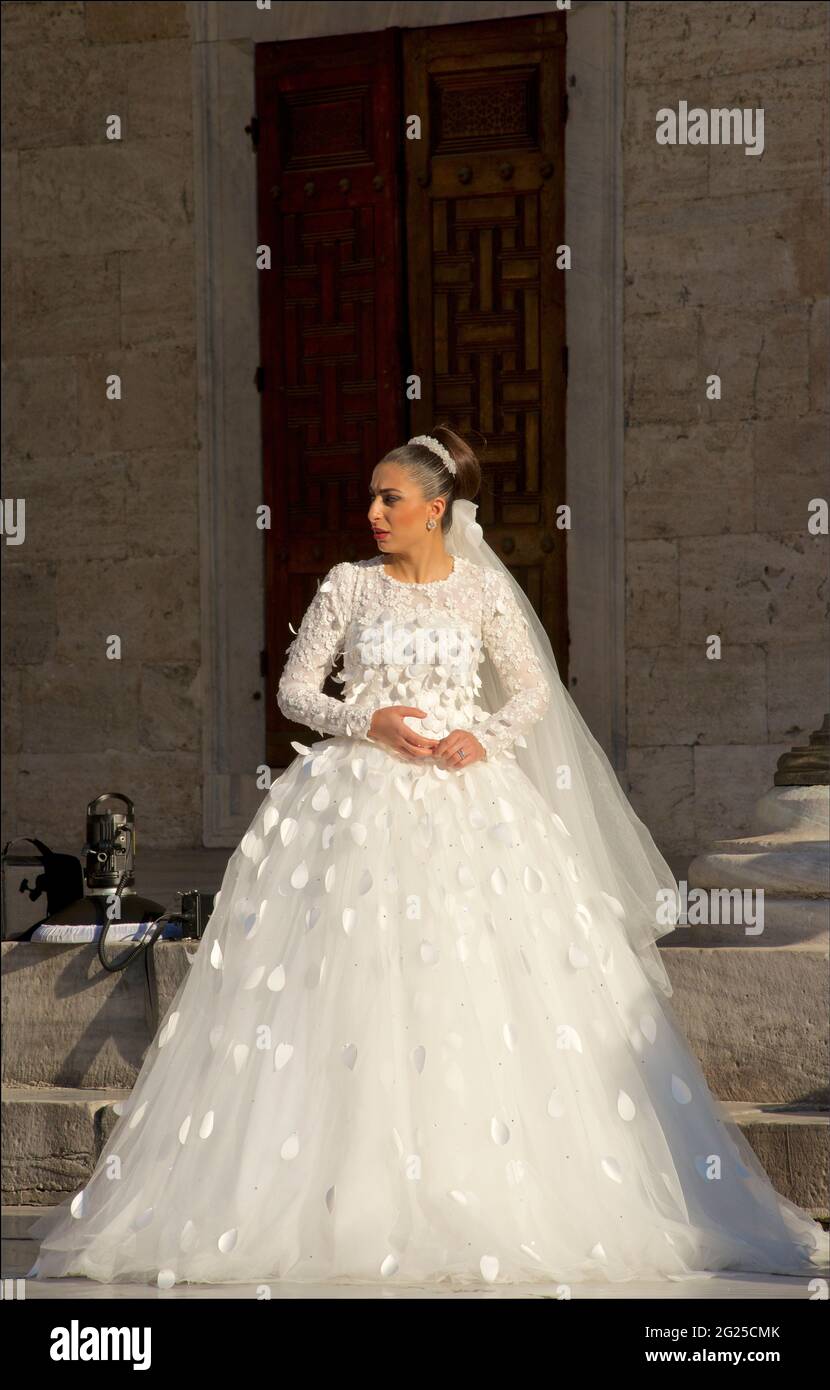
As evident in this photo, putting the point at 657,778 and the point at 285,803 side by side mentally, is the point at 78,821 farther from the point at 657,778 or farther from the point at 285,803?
the point at 285,803

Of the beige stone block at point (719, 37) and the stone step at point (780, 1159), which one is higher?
the beige stone block at point (719, 37)

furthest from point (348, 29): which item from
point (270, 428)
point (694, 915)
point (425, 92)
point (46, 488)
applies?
point (694, 915)

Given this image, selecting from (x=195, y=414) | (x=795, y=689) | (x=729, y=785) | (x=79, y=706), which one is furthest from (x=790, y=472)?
(x=79, y=706)

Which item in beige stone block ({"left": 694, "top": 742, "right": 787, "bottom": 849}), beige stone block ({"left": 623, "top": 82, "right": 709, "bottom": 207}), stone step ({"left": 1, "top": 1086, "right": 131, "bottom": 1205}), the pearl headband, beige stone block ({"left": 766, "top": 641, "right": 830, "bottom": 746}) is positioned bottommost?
stone step ({"left": 1, "top": 1086, "right": 131, "bottom": 1205})

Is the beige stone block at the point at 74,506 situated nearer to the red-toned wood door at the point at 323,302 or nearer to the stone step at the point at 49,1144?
the red-toned wood door at the point at 323,302

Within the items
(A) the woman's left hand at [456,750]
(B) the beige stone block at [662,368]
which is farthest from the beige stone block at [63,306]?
(A) the woman's left hand at [456,750]

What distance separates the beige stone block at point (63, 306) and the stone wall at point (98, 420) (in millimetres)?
11

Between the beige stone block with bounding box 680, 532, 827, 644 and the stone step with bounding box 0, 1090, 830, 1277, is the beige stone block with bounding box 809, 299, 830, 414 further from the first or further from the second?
the stone step with bounding box 0, 1090, 830, 1277

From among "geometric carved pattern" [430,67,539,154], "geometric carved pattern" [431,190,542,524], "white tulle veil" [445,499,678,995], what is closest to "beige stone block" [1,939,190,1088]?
"white tulle veil" [445,499,678,995]

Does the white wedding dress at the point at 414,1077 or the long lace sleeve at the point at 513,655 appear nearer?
the white wedding dress at the point at 414,1077

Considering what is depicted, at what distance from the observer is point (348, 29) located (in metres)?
9.34

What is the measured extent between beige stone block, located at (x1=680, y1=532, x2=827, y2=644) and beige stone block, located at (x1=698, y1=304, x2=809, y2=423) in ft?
2.07

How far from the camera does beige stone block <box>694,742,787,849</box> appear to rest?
872 cm

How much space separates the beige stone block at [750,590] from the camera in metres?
8.71
